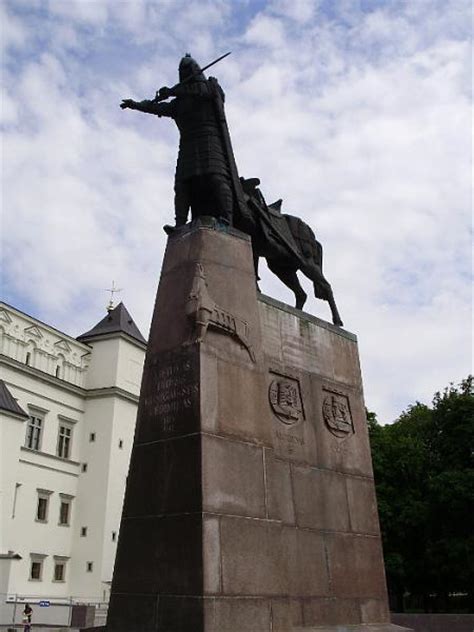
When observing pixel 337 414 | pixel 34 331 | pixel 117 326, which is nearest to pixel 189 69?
pixel 337 414

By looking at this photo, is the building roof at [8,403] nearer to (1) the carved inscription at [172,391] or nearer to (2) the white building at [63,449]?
(2) the white building at [63,449]

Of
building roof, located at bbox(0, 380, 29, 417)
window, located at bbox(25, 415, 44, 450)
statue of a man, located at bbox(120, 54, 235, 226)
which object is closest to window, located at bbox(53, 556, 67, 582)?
window, located at bbox(25, 415, 44, 450)

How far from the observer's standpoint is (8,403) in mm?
37875

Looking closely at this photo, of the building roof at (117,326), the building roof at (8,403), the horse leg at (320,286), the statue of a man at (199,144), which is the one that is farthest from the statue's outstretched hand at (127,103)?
the building roof at (117,326)

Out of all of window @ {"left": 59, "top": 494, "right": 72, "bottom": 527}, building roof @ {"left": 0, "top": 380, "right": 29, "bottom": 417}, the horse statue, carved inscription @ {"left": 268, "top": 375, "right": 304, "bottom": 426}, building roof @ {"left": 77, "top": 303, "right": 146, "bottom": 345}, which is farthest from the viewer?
building roof @ {"left": 77, "top": 303, "right": 146, "bottom": 345}

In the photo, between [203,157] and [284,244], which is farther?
[284,244]

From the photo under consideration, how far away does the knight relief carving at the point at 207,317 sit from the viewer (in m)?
8.95

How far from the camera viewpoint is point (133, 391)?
47344mm

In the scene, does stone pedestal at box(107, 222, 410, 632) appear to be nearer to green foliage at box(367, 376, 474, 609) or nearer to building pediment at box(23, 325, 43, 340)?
green foliage at box(367, 376, 474, 609)

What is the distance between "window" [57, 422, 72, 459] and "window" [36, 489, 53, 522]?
9.74ft

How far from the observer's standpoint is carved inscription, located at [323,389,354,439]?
10539 mm

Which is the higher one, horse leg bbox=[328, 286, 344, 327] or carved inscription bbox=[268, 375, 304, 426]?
horse leg bbox=[328, 286, 344, 327]

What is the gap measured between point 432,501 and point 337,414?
22.4 m

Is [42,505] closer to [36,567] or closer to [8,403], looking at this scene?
[36,567]
